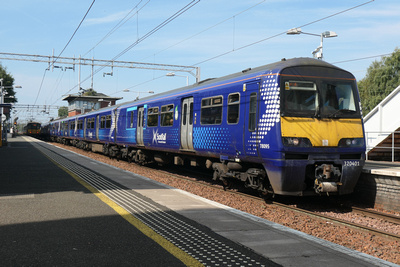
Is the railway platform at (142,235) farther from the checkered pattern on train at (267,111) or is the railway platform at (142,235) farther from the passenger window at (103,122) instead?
the passenger window at (103,122)

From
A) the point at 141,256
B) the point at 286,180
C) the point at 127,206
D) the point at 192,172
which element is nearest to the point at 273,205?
the point at 286,180

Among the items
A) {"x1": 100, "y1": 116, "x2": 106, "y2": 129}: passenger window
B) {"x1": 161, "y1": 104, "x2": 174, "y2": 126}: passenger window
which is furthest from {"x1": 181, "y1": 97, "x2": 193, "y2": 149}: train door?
{"x1": 100, "y1": 116, "x2": 106, "y2": 129}: passenger window

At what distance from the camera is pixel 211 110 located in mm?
11086

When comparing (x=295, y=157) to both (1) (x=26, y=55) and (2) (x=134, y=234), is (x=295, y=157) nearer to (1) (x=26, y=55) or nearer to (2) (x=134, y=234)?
(2) (x=134, y=234)

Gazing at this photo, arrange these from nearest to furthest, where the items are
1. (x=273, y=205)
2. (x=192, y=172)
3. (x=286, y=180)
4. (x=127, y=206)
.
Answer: (x=127, y=206), (x=286, y=180), (x=273, y=205), (x=192, y=172)

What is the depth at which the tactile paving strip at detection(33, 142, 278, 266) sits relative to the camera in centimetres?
464

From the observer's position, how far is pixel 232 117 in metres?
9.97

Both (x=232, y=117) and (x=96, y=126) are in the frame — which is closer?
(x=232, y=117)

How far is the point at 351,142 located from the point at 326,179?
1.17 m

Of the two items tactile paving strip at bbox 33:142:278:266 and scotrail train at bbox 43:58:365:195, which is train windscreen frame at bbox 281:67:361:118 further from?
tactile paving strip at bbox 33:142:278:266

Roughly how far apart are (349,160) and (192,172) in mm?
8083

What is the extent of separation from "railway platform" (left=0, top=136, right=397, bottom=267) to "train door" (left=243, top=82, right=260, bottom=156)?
175cm

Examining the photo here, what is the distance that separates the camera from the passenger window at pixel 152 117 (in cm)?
1532

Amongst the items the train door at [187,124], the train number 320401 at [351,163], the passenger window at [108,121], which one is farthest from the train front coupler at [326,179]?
the passenger window at [108,121]
